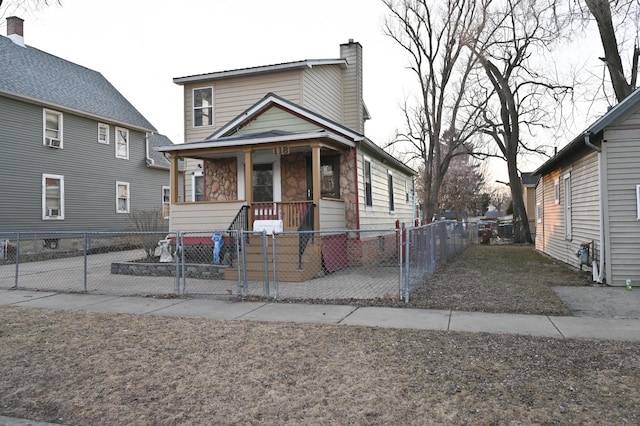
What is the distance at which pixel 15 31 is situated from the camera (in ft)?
67.1

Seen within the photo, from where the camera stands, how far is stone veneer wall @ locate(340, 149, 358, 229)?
509 inches

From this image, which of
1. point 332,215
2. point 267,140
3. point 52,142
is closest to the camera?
point 267,140

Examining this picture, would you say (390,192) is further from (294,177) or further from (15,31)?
(15,31)

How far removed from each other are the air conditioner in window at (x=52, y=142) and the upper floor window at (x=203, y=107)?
642cm

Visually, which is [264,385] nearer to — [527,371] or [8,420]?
[8,420]

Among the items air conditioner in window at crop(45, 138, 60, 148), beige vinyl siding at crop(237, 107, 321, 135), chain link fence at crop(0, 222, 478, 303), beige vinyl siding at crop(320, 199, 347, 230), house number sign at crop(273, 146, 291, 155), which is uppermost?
air conditioner in window at crop(45, 138, 60, 148)

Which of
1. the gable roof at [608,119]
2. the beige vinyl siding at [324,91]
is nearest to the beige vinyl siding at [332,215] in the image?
the beige vinyl siding at [324,91]

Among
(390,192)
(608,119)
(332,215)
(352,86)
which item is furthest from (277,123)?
(608,119)

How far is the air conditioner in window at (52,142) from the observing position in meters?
18.8

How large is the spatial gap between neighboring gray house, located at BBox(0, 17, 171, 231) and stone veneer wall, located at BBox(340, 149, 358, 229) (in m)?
12.7

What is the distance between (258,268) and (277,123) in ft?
16.3

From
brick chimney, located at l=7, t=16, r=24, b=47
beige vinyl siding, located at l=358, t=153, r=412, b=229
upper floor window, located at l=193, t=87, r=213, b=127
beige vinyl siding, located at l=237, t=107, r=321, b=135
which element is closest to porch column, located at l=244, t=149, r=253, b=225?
beige vinyl siding, located at l=237, t=107, r=321, b=135

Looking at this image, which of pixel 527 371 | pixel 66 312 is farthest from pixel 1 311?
pixel 527 371

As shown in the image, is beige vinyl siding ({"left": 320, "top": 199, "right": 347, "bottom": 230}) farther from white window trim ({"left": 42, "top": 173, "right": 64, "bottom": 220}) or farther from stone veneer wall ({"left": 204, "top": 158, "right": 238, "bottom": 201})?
white window trim ({"left": 42, "top": 173, "right": 64, "bottom": 220})
